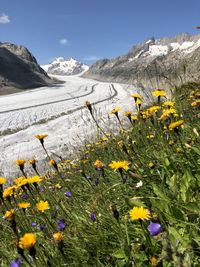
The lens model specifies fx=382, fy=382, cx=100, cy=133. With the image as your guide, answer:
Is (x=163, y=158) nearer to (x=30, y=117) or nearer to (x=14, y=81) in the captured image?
(x=30, y=117)

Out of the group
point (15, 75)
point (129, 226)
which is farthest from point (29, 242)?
point (15, 75)

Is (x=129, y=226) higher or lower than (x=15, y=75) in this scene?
lower

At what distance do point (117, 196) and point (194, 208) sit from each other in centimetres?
80

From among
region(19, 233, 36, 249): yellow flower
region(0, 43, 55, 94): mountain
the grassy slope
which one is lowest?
the grassy slope

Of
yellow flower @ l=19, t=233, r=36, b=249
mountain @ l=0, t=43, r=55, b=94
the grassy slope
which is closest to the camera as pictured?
yellow flower @ l=19, t=233, r=36, b=249

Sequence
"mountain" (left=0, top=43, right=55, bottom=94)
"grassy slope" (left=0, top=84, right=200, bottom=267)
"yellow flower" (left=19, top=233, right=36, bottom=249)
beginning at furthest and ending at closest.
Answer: "mountain" (left=0, top=43, right=55, bottom=94)
"grassy slope" (left=0, top=84, right=200, bottom=267)
"yellow flower" (left=19, top=233, right=36, bottom=249)

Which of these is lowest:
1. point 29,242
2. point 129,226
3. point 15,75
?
point 129,226

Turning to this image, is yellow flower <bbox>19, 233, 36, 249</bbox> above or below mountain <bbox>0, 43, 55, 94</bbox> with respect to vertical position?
below

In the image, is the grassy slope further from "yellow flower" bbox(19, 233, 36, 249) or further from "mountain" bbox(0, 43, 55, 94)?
"mountain" bbox(0, 43, 55, 94)

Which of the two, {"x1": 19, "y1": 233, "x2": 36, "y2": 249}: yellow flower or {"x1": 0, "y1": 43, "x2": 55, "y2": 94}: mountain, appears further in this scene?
Answer: {"x1": 0, "y1": 43, "x2": 55, "y2": 94}: mountain

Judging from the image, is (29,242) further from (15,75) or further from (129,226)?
(15,75)

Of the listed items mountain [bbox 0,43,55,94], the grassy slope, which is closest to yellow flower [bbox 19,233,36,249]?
the grassy slope

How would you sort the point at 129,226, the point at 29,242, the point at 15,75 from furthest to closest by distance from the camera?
the point at 15,75, the point at 129,226, the point at 29,242

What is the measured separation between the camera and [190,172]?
8.02ft
